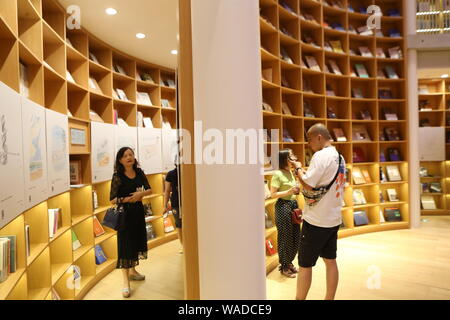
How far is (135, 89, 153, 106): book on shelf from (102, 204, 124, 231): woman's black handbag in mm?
1987

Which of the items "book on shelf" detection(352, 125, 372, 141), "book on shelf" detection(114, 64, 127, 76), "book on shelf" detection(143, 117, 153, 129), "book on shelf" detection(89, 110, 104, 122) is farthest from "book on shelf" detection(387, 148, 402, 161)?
"book on shelf" detection(89, 110, 104, 122)

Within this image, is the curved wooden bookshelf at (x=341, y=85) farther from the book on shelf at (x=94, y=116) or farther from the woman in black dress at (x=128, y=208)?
the book on shelf at (x=94, y=116)

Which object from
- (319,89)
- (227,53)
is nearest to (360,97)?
(319,89)

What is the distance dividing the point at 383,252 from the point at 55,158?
422 centimetres

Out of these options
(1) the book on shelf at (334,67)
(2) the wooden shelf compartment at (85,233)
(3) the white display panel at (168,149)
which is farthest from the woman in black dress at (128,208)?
(1) the book on shelf at (334,67)

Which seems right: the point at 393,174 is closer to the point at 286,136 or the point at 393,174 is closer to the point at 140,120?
the point at 286,136

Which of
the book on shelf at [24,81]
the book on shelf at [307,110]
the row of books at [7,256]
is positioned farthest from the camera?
the book on shelf at [307,110]

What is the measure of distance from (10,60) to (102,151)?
60.9 inches

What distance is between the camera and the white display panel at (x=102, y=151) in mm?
3072

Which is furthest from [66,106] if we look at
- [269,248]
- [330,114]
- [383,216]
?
[383,216]

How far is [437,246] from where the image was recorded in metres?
4.29

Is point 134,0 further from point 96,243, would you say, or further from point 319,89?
point 319,89

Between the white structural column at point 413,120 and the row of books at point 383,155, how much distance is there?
22cm

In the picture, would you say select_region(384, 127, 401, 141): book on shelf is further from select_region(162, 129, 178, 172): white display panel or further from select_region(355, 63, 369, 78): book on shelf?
select_region(162, 129, 178, 172): white display panel
